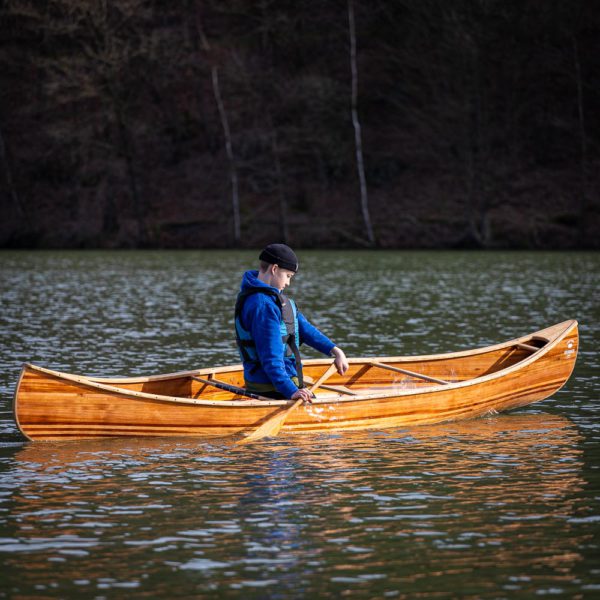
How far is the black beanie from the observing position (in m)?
9.96

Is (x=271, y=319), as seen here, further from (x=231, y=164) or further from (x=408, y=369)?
(x=231, y=164)

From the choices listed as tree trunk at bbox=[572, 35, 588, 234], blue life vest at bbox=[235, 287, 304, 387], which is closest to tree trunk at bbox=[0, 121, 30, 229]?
tree trunk at bbox=[572, 35, 588, 234]

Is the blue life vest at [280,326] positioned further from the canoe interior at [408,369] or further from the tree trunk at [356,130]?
the tree trunk at [356,130]

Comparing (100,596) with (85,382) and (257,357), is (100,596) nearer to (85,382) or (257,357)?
(85,382)

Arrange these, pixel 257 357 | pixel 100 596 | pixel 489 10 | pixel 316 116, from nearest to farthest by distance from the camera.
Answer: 1. pixel 100 596
2. pixel 257 357
3. pixel 489 10
4. pixel 316 116

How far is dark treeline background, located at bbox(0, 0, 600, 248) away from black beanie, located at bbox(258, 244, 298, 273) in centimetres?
3457

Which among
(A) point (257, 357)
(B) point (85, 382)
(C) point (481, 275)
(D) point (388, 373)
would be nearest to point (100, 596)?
(B) point (85, 382)

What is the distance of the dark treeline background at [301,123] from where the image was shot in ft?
149

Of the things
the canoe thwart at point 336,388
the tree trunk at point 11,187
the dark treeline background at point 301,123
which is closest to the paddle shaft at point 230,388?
the canoe thwart at point 336,388

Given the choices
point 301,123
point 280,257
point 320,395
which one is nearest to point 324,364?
point 320,395

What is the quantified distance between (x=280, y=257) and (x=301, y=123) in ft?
133

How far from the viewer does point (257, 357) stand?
1041 cm

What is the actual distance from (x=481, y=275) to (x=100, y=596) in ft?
83.1

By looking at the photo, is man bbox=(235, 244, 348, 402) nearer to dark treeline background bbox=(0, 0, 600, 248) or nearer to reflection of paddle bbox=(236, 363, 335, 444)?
reflection of paddle bbox=(236, 363, 335, 444)
